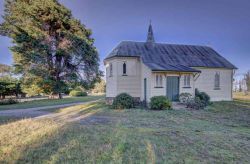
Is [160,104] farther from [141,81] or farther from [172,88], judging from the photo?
[141,81]

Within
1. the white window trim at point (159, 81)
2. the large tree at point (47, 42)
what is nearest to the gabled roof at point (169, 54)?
the white window trim at point (159, 81)

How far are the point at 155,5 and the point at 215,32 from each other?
8.98 m

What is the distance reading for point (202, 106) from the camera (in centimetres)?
1514

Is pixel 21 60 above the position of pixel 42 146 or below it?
above

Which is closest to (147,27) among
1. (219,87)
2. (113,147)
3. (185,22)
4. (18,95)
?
(185,22)

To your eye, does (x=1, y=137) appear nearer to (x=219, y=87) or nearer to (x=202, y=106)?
(x=202, y=106)

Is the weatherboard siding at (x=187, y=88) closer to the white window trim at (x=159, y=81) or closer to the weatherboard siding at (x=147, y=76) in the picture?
the white window trim at (x=159, y=81)

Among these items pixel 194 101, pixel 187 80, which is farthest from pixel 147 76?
pixel 194 101

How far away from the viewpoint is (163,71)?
15242 mm

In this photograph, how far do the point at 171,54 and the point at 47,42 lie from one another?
53.9ft

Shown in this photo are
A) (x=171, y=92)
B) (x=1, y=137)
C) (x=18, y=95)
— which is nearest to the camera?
(x=1, y=137)

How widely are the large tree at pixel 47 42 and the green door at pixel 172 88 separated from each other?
45.1 ft

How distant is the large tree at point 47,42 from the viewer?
23156mm

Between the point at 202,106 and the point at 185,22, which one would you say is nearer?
the point at 202,106
